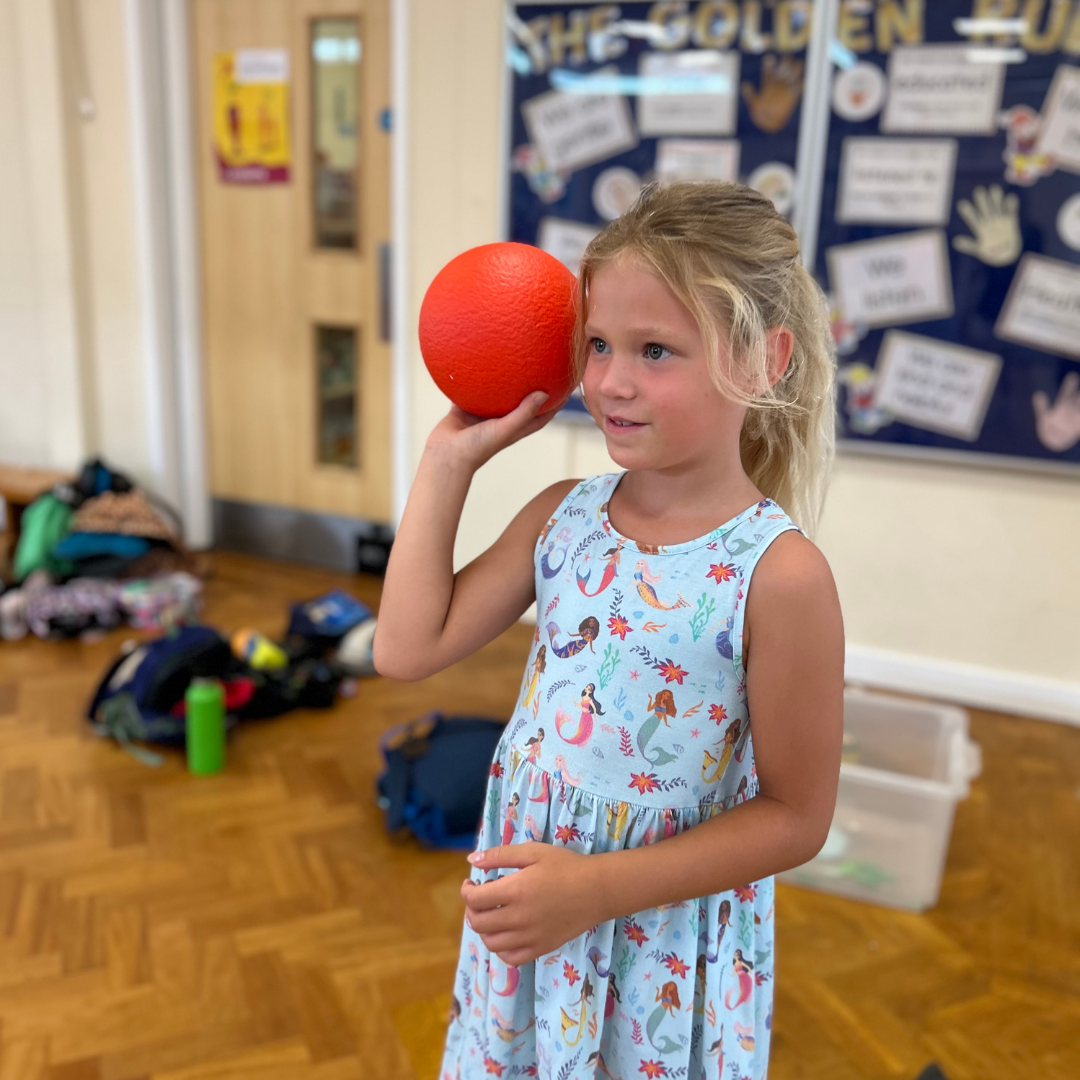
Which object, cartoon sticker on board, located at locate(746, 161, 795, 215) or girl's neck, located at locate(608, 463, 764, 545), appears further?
cartoon sticker on board, located at locate(746, 161, 795, 215)

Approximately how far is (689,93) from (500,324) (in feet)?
7.86

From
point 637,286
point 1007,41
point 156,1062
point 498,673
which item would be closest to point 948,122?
point 1007,41

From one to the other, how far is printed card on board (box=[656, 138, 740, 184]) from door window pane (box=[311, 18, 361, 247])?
119 cm

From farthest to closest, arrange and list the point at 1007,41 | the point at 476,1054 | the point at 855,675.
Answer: the point at 855,675 < the point at 1007,41 < the point at 476,1054

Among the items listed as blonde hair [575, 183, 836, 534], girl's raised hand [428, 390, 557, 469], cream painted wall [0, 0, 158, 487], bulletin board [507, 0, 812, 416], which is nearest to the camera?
blonde hair [575, 183, 836, 534]

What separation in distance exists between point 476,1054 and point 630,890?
0.34 metres

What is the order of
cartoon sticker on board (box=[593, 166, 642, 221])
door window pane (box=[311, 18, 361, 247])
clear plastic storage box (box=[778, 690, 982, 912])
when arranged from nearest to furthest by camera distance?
clear plastic storage box (box=[778, 690, 982, 912]), cartoon sticker on board (box=[593, 166, 642, 221]), door window pane (box=[311, 18, 361, 247])

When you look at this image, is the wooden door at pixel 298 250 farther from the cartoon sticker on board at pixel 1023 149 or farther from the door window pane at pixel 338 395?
the cartoon sticker on board at pixel 1023 149

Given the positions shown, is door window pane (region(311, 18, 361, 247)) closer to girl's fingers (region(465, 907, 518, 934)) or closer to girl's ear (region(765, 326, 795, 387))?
girl's ear (region(765, 326, 795, 387))

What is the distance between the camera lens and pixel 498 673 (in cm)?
308

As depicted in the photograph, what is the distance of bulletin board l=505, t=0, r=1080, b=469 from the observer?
8.70 ft

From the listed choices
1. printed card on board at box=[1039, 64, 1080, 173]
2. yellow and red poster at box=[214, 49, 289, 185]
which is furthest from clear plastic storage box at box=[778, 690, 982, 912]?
yellow and red poster at box=[214, 49, 289, 185]

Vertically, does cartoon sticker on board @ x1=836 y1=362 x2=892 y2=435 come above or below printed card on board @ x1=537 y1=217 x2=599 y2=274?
below

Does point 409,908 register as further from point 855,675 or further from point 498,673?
point 855,675
